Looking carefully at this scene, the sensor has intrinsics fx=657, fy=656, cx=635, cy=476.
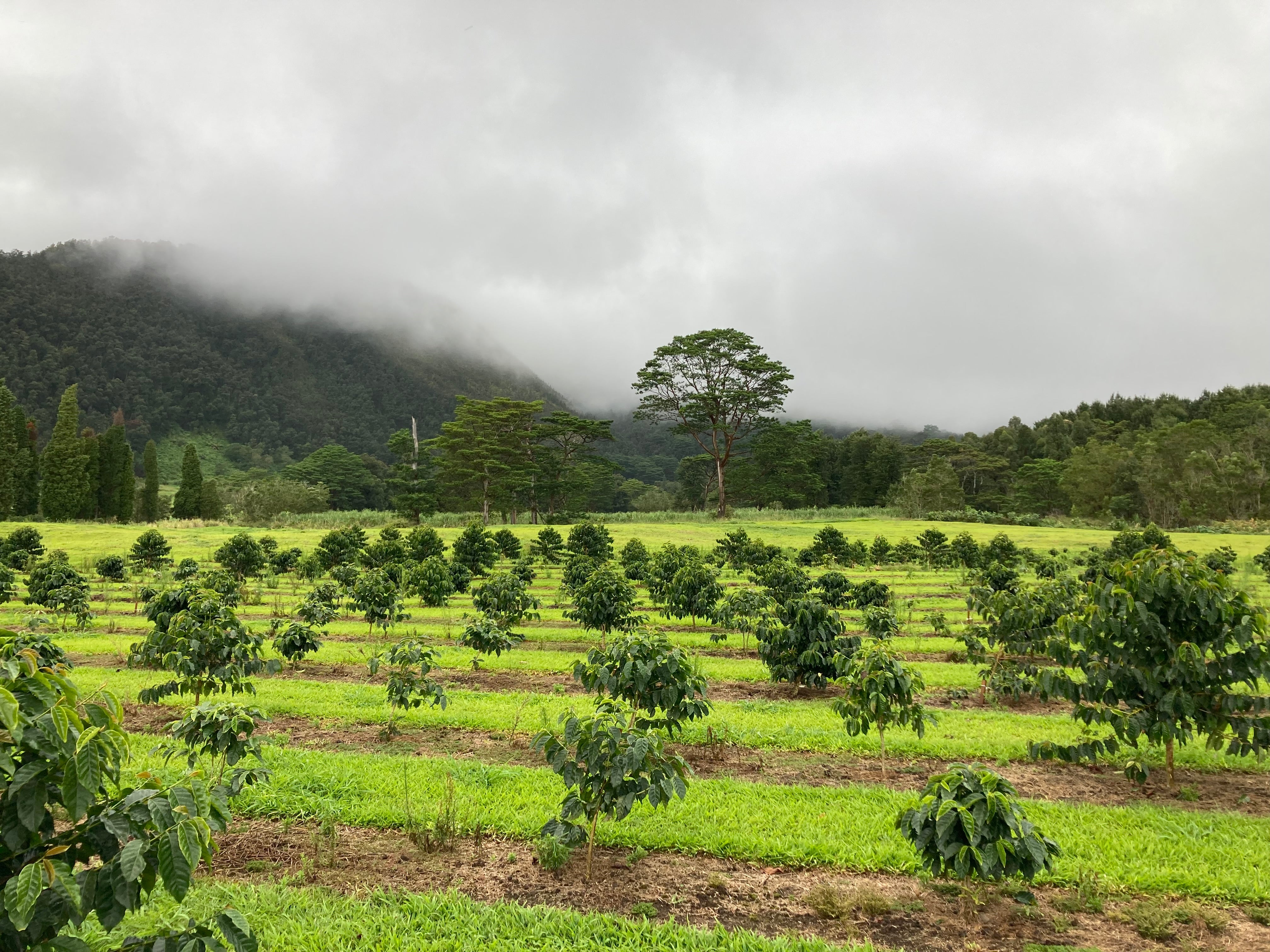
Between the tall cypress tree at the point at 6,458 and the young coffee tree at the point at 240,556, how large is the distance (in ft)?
131

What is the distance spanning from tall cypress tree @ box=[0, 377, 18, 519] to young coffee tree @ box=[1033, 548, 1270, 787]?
6927 cm

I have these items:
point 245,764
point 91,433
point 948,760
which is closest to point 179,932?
point 245,764

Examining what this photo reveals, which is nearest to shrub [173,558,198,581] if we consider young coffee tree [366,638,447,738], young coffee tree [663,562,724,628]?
young coffee tree [663,562,724,628]

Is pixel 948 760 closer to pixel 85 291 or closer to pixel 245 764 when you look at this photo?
Answer: pixel 245 764

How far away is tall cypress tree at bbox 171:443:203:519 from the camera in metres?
60.7

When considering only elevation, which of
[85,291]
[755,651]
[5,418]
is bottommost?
[755,651]

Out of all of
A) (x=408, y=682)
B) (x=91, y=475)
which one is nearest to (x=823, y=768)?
(x=408, y=682)

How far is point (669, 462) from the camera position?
447ft

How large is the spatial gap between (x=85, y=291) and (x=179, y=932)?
16817cm

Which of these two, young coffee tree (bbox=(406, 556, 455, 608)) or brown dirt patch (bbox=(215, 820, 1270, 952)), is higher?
young coffee tree (bbox=(406, 556, 455, 608))

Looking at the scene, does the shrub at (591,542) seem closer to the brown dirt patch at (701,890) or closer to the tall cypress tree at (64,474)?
the brown dirt patch at (701,890)

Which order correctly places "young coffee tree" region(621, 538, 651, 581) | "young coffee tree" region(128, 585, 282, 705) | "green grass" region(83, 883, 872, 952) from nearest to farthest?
"green grass" region(83, 883, 872, 952), "young coffee tree" region(128, 585, 282, 705), "young coffee tree" region(621, 538, 651, 581)

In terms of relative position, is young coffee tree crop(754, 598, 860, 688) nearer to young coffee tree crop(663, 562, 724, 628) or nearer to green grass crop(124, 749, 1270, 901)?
green grass crop(124, 749, 1270, 901)

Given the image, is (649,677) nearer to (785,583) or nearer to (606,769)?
(606,769)
